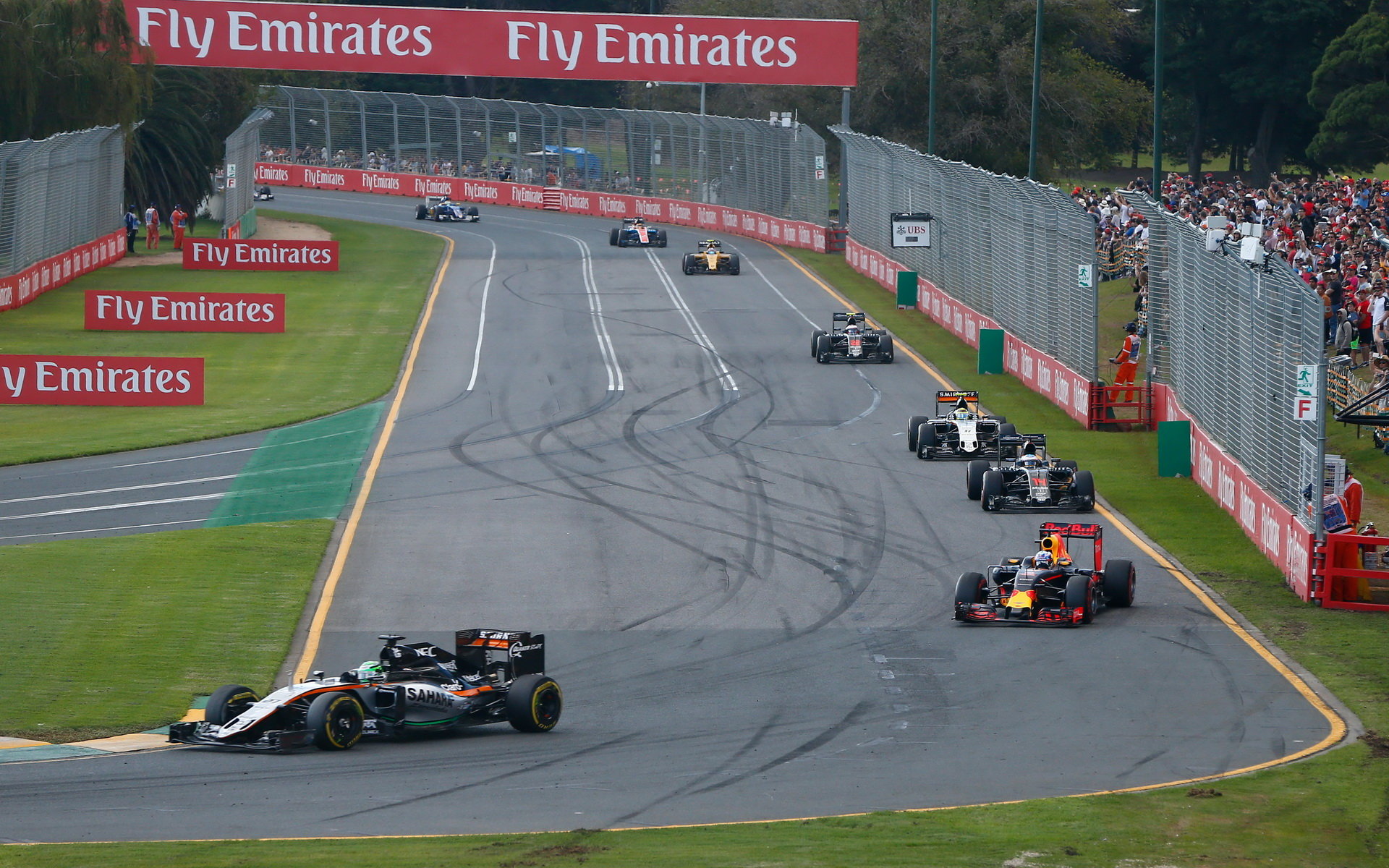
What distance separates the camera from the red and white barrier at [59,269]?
4784 centimetres

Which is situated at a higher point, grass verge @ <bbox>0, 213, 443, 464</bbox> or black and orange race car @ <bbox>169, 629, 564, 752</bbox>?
grass verge @ <bbox>0, 213, 443, 464</bbox>

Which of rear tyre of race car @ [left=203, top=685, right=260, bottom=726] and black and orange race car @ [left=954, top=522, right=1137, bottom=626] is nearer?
rear tyre of race car @ [left=203, top=685, right=260, bottom=726]

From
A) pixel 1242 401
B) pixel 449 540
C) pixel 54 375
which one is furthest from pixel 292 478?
pixel 1242 401

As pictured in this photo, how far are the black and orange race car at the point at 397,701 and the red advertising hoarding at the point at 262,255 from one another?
143 ft

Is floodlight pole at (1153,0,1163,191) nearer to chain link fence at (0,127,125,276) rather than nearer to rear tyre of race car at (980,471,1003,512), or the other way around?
rear tyre of race car at (980,471,1003,512)

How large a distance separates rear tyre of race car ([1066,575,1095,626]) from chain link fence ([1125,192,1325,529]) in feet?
10.0

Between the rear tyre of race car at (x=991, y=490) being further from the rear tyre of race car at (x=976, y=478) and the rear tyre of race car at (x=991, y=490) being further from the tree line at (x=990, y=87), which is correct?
the tree line at (x=990, y=87)

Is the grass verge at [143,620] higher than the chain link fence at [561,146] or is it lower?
lower

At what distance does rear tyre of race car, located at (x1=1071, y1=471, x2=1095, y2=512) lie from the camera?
24.9m

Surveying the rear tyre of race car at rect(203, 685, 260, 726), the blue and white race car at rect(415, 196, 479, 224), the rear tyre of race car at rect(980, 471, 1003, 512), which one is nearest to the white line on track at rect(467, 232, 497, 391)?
the blue and white race car at rect(415, 196, 479, 224)

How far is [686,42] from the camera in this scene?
61250 mm

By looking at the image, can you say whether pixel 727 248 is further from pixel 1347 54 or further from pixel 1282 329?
pixel 1282 329

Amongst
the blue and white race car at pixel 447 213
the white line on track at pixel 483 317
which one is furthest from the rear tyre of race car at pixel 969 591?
the blue and white race car at pixel 447 213

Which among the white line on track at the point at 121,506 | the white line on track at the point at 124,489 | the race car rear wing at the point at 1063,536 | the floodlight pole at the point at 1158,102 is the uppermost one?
the floodlight pole at the point at 1158,102
